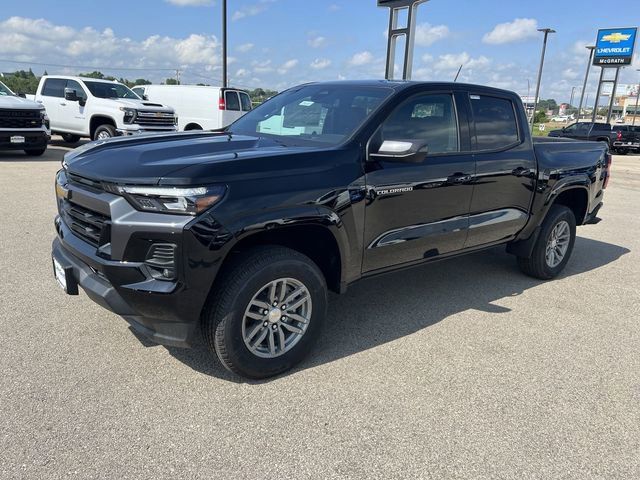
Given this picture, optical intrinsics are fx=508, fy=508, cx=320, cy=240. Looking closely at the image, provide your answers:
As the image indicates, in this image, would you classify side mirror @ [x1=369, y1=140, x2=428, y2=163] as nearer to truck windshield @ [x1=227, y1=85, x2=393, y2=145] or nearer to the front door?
the front door

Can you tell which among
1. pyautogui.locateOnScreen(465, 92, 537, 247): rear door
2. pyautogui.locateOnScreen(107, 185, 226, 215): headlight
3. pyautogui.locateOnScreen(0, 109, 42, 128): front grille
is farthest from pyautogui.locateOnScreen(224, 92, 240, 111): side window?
pyautogui.locateOnScreen(107, 185, 226, 215): headlight

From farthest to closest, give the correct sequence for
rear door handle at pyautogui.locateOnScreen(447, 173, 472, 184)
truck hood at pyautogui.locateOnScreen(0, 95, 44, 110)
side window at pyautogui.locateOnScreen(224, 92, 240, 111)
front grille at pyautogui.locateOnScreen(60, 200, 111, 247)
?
side window at pyautogui.locateOnScreen(224, 92, 240, 111) → truck hood at pyautogui.locateOnScreen(0, 95, 44, 110) → rear door handle at pyautogui.locateOnScreen(447, 173, 472, 184) → front grille at pyautogui.locateOnScreen(60, 200, 111, 247)

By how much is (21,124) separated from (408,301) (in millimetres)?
11175

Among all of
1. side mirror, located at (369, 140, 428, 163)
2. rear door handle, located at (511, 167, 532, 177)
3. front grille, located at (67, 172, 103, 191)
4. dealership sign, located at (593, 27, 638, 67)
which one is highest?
dealership sign, located at (593, 27, 638, 67)

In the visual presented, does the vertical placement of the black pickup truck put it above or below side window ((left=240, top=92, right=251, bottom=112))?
below

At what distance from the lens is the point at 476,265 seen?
5.68 metres

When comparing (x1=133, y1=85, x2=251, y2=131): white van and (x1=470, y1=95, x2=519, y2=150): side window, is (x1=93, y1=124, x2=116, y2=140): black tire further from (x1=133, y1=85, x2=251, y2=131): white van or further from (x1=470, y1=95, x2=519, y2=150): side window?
(x1=470, y1=95, x2=519, y2=150): side window

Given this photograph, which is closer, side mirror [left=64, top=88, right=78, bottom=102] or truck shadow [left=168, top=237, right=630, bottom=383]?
truck shadow [left=168, top=237, right=630, bottom=383]

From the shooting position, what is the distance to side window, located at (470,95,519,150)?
4.19 m

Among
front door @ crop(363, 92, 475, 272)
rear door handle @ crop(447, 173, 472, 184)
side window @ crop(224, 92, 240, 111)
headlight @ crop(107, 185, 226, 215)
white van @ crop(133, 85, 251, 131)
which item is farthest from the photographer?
side window @ crop(224, 92, 240, 111)

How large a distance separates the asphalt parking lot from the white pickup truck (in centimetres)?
933

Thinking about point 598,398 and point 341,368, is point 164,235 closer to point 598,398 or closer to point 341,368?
point 341,368

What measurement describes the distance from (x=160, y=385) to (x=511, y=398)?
2.09m

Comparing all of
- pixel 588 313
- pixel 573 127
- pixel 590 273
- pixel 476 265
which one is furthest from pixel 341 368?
pixel 573 127
